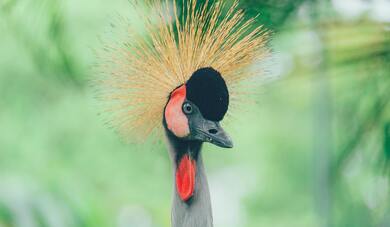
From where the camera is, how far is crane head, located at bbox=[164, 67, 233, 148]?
1583 mm

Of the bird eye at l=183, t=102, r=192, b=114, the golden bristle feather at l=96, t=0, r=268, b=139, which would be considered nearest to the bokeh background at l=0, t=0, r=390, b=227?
the golden bristle feather at l=96, t=0, r=268, b=139

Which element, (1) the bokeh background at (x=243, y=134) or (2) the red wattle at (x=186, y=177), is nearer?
(2) the red wattle at (x=186, y=177)

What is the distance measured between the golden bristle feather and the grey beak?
11 cm

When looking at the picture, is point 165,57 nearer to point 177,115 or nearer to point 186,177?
point 177,115

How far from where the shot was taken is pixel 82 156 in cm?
→ 456

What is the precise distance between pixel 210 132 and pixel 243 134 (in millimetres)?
3311

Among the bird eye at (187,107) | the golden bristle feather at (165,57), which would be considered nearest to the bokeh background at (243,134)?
the golden bristle feather at (165,57)

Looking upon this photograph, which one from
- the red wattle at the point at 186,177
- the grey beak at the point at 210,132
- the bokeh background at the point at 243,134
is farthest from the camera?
the bokeh background at the point at 243,134

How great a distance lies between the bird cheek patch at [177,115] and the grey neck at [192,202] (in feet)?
0.11

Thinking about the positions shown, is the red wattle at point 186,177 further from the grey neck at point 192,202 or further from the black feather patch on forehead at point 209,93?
the black feather patch on forehead at point 209,93

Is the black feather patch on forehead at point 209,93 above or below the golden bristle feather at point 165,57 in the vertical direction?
below

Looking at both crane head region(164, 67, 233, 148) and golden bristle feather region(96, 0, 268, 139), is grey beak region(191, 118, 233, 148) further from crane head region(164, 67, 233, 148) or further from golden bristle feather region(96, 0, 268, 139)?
golden bristle feather region(96, 0, 268, 139)

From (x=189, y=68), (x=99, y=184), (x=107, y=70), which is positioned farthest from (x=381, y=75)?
(x=99, y=184)

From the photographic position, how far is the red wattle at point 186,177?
5.52ft
